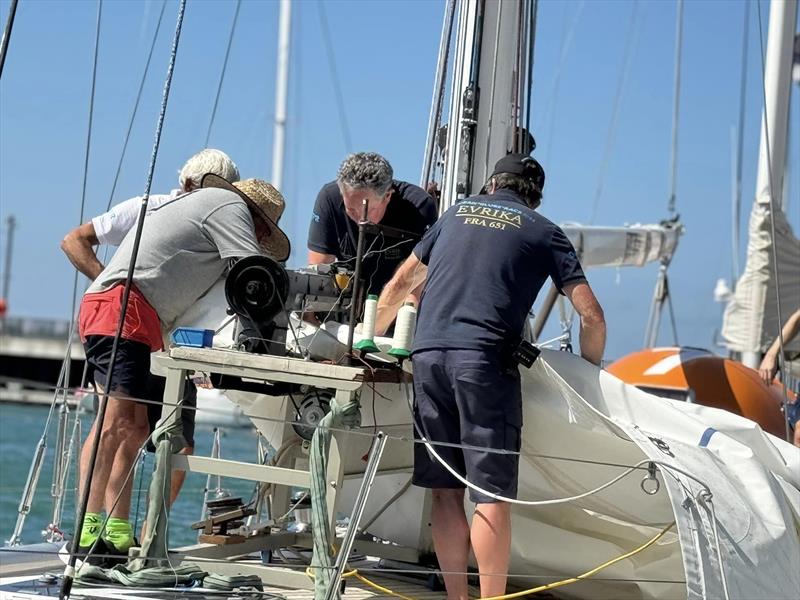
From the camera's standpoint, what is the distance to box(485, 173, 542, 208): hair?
171 inches

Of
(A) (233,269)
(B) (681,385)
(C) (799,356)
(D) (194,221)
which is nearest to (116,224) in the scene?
(D) (194,221)

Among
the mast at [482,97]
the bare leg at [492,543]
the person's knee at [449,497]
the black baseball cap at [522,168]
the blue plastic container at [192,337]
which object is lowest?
the bare leg at [492,543]

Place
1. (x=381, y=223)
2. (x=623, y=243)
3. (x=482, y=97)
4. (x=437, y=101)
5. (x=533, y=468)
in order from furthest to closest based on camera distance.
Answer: (x=623, y=243) → (x=437, y=101) → (x=482, y=97) → (x=381, y=223) → (x=533, y=468)

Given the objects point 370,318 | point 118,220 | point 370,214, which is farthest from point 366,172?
point 118,220

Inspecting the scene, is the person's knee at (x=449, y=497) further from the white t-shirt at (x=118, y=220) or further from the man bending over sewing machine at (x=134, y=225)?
the white t-shirt at (x=118, y=220)

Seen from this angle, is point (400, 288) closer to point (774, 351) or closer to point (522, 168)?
point (522, 168)

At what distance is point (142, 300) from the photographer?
4543 millimetres

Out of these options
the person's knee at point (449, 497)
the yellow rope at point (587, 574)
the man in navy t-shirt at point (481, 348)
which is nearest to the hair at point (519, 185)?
the man in navy t-shirt at point (481, 348)

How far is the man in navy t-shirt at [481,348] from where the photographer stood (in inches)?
159

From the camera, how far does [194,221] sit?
14.9 feet

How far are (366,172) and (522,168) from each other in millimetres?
649

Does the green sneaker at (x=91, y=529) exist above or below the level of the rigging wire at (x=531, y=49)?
below

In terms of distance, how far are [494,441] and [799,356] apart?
5.37m

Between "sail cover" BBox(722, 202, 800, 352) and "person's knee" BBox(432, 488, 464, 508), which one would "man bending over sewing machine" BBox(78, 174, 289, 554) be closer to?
"person's knee" BBox(432, 488, 464, 508)
